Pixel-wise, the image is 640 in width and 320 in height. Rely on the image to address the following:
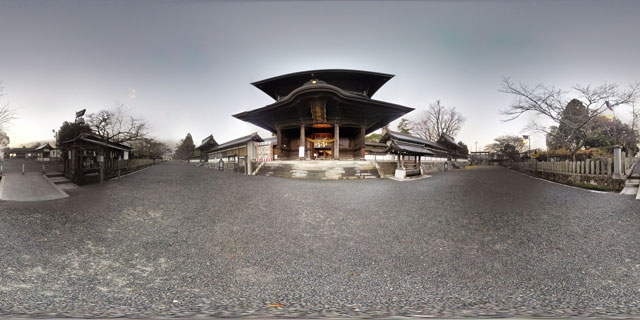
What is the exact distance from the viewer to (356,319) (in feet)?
5.21

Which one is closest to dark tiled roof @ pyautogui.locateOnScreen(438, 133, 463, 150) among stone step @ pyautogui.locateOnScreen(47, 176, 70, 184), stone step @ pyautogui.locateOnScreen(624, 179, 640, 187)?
stone step @ pyautogui.locateOnScreen(624, 179, 640, 187)

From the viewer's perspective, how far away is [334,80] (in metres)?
12.8

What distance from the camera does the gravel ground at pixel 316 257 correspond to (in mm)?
1740

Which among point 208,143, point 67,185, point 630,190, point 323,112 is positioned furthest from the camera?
point 208,143

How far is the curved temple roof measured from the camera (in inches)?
486

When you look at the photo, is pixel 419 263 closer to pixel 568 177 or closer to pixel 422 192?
pixel 422 192

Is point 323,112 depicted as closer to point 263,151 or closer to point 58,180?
point 263,151

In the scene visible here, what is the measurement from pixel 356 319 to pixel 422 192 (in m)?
4.35

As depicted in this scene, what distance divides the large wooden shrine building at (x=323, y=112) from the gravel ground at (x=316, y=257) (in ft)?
23.3

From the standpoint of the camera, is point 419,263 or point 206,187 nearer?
point 419,263

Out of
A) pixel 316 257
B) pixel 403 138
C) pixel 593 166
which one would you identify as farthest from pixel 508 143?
pixel 316 257

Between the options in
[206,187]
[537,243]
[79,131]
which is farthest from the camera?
[206,187]

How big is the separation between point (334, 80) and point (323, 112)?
11.1 feet

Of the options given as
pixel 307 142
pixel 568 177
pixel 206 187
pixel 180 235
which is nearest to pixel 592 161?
pixel 568 177
